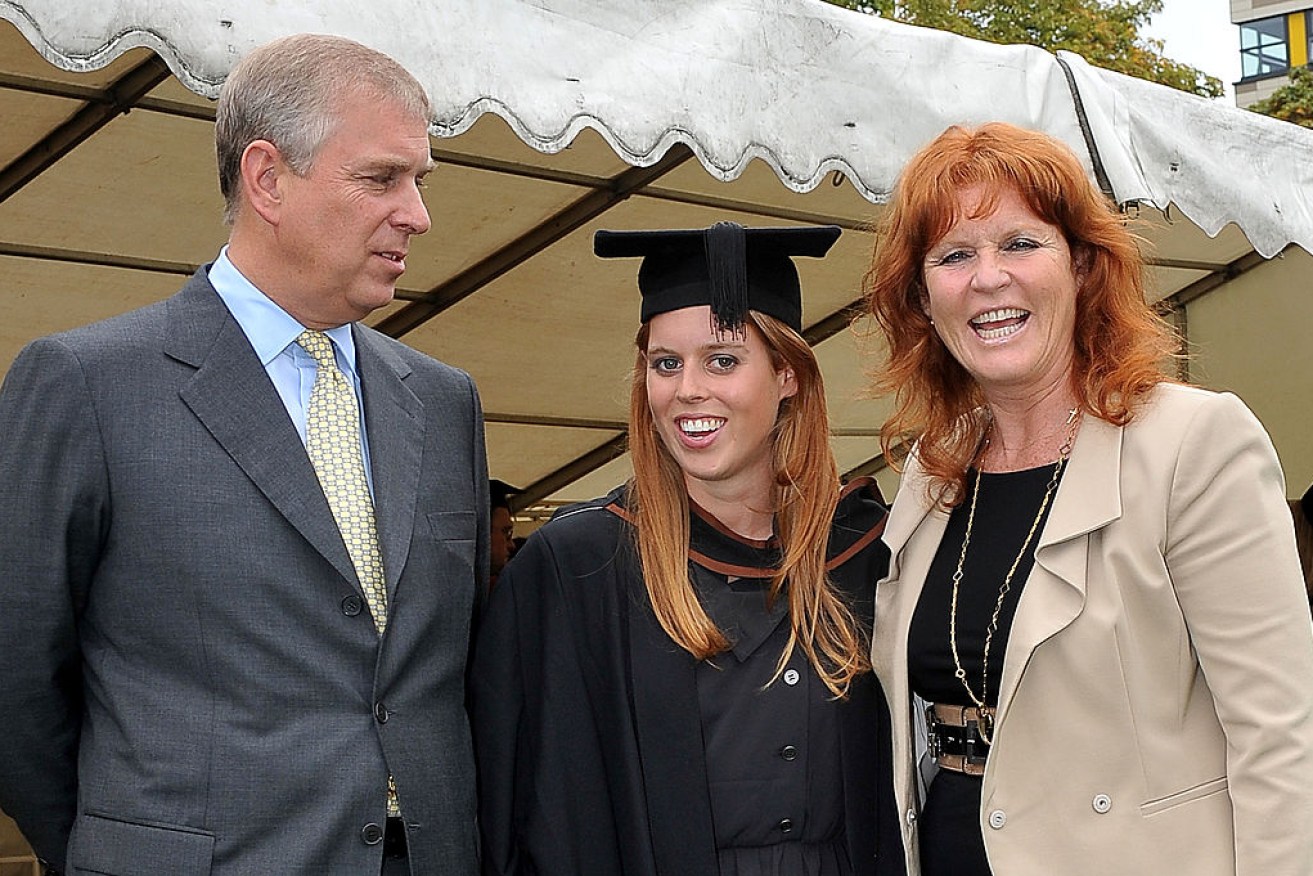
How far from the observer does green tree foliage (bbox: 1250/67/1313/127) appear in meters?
22.9

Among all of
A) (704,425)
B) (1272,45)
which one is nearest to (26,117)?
(704,425)

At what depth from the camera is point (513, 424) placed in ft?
21.6

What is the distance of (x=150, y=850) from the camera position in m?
2.16

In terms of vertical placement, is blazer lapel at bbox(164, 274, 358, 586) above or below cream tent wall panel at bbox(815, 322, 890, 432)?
below

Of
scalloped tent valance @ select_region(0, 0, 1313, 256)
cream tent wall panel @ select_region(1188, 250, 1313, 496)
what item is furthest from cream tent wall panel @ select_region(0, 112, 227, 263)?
cream tent wall panel @ select_region(1188, 250, 1313, 496)

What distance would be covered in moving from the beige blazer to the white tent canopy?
708 mm

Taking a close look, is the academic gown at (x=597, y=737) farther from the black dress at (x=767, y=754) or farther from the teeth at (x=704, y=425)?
the teeth at (x=704, y=425)

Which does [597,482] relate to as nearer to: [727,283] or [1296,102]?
[727,283]

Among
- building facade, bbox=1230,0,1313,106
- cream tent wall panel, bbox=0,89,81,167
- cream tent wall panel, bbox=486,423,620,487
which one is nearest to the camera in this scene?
cream tent wall panel, bbox=0,89,81,167

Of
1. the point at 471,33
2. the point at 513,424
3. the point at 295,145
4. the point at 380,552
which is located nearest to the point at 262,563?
the point at 380,552

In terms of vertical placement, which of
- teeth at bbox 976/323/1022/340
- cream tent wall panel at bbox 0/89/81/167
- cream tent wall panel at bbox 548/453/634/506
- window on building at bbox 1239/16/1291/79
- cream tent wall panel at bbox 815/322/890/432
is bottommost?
teeth at bbox 976/323/1022/340

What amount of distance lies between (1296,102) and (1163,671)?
77.1ft

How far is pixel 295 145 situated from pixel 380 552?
599mm

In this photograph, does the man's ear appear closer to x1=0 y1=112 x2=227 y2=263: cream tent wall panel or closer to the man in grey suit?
the man in grey suit
